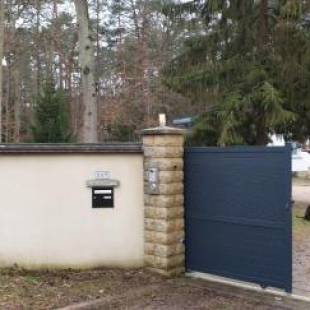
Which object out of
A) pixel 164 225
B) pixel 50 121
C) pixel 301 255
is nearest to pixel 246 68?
pixel 301 255

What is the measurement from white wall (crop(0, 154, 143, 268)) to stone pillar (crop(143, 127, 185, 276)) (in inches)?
8.6

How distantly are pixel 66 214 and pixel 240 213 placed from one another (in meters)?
2.23

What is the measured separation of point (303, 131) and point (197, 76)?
121 inches

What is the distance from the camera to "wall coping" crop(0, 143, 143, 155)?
706cm

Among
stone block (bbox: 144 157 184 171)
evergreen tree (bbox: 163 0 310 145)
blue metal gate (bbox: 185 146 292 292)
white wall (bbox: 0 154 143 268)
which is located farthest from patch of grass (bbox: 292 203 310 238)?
white wall (bbox: 0 154 143 268)

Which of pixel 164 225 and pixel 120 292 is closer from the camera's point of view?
pixel 120 292

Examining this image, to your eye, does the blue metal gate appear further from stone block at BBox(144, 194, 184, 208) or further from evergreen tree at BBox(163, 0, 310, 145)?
evergreen tree at BBox(163, 0, 310, 145)

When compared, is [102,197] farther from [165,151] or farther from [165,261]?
[165,261]

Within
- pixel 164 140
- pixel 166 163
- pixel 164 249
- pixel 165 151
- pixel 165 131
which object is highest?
pixel 165 131

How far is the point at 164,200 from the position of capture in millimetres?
6883

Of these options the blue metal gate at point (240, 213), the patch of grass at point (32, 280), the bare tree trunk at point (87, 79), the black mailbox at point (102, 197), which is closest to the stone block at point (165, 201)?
the blue metal gate at point (240, 213)

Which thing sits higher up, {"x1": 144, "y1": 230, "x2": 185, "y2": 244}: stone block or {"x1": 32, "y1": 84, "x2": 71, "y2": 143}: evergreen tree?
{"x1": 32, "y1": 84, "x2": 71, "y2": 143}: evergreen tree

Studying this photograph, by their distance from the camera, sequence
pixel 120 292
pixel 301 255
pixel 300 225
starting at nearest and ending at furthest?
pixel 120 292
pixel 301 255
pixel 300 225

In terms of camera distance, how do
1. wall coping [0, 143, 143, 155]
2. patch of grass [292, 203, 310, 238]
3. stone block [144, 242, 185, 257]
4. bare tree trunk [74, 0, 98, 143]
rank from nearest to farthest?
1. stone block [144, 242, 185, 257]
2. wall coping [0, 143, 143, 155]
3. patch of grass [292, 203, 310, 238]
4. bare tree trunk [74, 0, 98, 143]
